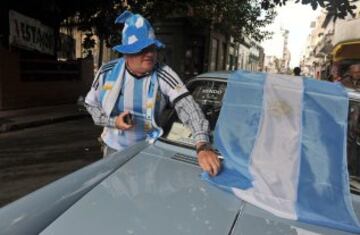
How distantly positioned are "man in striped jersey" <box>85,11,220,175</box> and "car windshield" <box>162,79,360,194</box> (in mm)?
186

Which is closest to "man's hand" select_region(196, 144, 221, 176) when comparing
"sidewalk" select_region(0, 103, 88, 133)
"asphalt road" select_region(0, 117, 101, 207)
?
"asphalt road" select_region(0, 117, 101, 207)

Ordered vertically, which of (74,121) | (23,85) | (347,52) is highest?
(347,52)

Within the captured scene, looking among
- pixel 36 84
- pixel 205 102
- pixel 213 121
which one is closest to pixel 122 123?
pixel 213 121

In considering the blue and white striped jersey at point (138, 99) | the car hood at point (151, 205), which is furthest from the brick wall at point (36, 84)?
the car hood at point (151, 205)

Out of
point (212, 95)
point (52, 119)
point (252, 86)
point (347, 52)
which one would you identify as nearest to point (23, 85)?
point (52, 119)

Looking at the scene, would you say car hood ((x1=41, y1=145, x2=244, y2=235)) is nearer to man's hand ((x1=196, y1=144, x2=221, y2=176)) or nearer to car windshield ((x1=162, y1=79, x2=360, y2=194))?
man's hand ((x1=196, y1=144, x2=221, y2=176))

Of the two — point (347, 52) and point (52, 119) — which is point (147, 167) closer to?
point (347, 52)

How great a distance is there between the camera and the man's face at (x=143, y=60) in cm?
278

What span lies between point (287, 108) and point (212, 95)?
1.09 meters

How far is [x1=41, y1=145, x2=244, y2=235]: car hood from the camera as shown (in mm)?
1843

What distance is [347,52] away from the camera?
965 centimetres

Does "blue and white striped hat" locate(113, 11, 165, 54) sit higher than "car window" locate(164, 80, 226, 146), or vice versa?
"blue and white striped hat" locate(113, 11, 165, 54)

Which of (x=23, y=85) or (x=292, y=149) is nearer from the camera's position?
(x=292, y=149)

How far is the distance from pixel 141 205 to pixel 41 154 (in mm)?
5759
